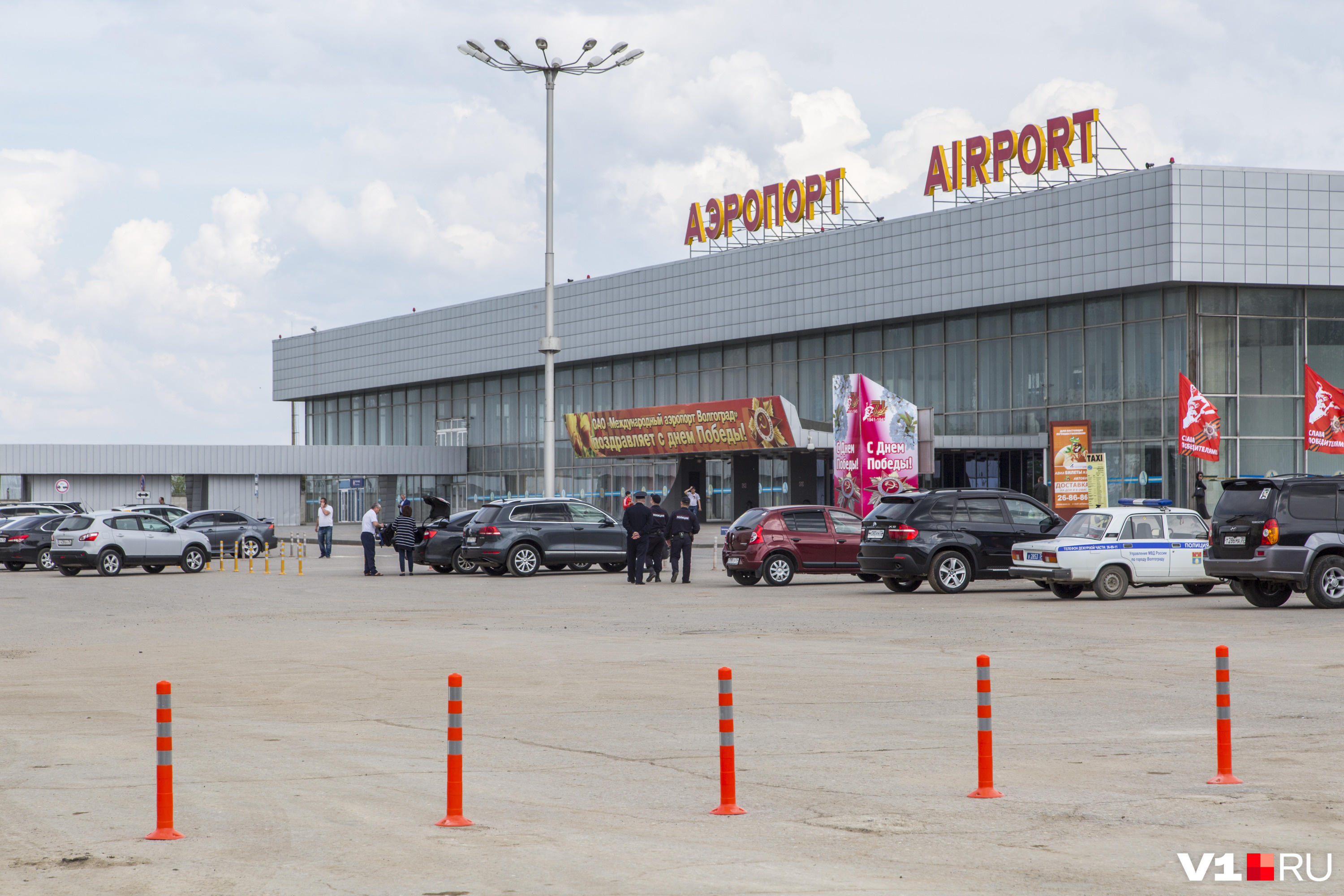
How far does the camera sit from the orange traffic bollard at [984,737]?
8039mm

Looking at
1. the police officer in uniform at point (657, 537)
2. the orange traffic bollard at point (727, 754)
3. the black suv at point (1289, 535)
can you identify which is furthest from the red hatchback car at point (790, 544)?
the orange traffic bollard at point (727, 754)

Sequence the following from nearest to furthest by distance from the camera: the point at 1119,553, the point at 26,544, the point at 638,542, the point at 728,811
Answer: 1. the point at 728,811
2. the point at 1119,553
3. the point at 638,542
4. the point at 26,544

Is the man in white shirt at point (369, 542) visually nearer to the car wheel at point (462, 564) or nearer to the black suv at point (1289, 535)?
the car wheel at point (462, 564)

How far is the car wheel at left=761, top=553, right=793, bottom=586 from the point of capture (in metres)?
28.1

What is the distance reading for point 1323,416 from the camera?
42.4m

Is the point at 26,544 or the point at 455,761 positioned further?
the point at 26,544

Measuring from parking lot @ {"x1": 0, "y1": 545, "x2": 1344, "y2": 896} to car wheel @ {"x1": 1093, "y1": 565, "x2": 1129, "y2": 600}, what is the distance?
3.43 m

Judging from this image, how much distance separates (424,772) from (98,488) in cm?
7706

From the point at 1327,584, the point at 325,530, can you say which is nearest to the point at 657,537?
the point at 1327,584

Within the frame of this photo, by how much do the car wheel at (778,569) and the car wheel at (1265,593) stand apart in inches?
344

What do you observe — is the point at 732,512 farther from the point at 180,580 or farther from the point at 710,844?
the point at 710,844

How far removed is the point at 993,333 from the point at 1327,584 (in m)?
33.3

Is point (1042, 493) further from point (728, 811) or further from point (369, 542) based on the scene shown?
point (728, 811)

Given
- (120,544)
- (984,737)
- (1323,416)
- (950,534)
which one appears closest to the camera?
(984,737)
